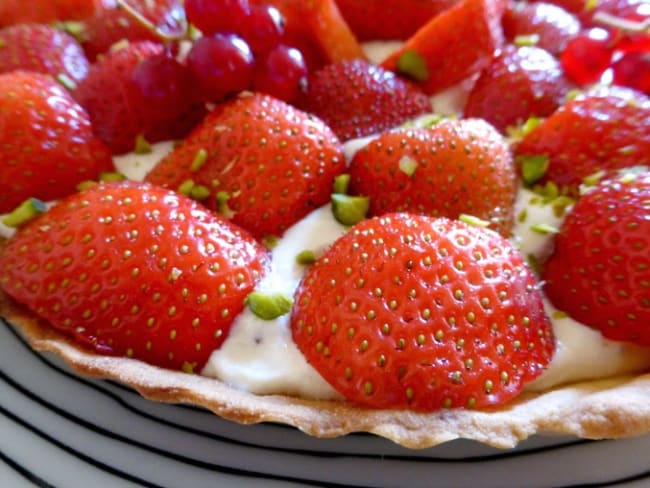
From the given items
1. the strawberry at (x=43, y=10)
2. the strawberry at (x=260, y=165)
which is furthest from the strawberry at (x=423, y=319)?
the strawberry at (x=43, y=10)

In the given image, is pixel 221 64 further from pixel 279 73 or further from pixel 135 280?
pixel 135 280

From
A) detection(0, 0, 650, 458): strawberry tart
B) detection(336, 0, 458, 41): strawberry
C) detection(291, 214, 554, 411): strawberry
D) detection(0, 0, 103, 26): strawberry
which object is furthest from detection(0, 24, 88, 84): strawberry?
detection(291, 214, 554, 411): strawberry

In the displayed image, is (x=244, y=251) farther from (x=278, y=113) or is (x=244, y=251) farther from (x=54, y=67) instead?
(x=54, y=67)

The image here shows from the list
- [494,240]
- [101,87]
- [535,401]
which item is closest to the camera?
[535,401]

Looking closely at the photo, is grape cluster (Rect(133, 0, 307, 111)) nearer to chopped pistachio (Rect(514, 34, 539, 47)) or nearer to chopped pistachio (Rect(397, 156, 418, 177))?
chopped pistachio (Rect(397, 156, 418, 177))

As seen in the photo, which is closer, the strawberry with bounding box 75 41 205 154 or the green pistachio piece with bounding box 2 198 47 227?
the green pistachio piece with bounding box 2 198 47 227

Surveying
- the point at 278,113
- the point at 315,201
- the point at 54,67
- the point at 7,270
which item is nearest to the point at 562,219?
the point at 315,201

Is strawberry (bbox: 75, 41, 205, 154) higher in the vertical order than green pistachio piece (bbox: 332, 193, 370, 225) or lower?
higher
